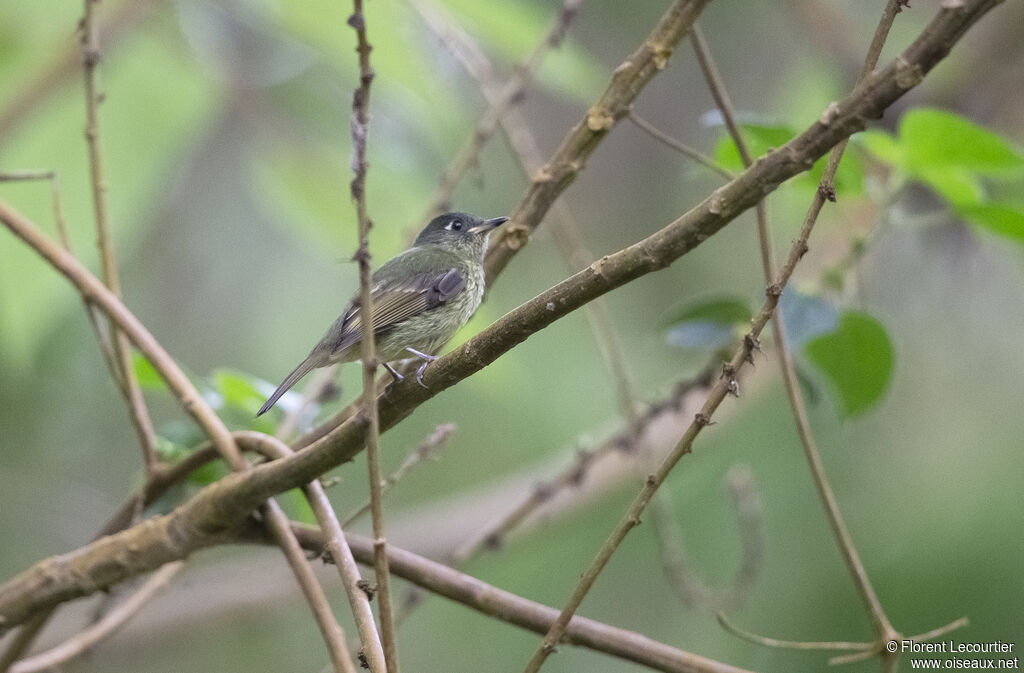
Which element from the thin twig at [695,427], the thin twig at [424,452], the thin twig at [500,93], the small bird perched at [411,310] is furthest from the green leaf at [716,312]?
the thin twig at [695,427]

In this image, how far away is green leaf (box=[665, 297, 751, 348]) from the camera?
2.84 metres

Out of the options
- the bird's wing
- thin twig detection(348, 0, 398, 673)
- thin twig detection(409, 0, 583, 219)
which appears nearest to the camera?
thin twig detection(348, 0, 398, 673)

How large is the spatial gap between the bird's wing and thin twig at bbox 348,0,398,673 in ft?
5.37

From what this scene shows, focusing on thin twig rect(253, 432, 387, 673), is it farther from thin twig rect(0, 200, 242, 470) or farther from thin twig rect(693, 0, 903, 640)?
thin twig rect(693, 0, 903, 640)

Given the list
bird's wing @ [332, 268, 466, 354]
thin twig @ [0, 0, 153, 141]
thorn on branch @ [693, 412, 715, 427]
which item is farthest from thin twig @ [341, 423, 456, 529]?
thin twig @ [0, 0, 153, 141]

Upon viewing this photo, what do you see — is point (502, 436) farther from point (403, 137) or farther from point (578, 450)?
point (578, 450)

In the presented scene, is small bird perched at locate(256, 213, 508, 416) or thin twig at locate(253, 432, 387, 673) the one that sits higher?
small bird perched at locate(256, 213, 508, 416)

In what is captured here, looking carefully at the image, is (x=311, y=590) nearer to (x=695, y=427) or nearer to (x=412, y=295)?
(x=695, y=427)

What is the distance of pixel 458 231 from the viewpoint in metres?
3.94

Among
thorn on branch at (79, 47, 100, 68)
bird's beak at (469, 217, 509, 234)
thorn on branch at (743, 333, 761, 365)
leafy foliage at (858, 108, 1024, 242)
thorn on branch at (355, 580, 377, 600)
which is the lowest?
thorn on branch at (355, 580, 377, 600)

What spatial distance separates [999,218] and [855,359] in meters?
0.46

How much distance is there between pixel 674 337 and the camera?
284 centimetres

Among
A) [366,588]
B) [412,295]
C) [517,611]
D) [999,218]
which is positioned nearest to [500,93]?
[412,295]

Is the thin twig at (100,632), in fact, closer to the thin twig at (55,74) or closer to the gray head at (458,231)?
the thin twig at (55,74)
